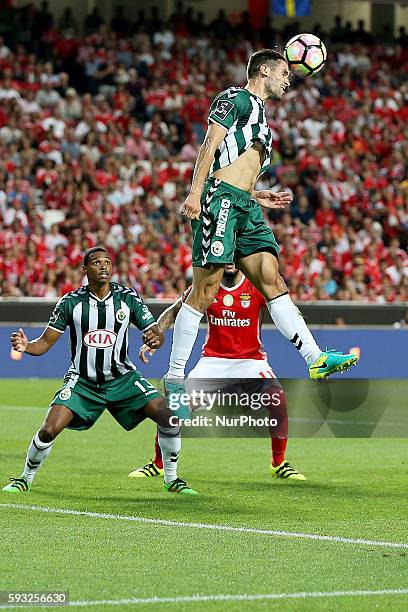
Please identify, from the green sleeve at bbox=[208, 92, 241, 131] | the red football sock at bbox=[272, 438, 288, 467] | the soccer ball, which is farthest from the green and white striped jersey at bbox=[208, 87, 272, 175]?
the red football sock at bbox=[272, 438, 288, 467]

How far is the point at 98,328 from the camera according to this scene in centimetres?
913

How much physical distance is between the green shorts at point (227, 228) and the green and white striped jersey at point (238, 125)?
185 millimetres

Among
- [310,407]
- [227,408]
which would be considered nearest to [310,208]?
[310,407]

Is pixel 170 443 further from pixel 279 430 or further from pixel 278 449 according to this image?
pixel 278 449

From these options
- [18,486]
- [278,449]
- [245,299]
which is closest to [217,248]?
[18,486]

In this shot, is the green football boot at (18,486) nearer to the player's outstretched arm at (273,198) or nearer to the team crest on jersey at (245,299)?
the team crest on jersey at (245,299)

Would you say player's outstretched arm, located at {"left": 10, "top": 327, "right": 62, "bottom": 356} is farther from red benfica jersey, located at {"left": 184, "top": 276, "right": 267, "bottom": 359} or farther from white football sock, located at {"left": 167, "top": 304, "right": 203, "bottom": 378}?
red benfica jersey, located at {"left": 184, "top": 276, "right": 267, "bottom": 359}

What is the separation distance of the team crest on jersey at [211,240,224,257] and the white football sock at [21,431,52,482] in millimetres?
1913

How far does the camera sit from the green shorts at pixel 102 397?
9.04 metres

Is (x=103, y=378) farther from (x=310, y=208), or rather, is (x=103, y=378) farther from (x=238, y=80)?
(x=238, y=80)

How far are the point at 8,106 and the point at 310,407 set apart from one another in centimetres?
1315

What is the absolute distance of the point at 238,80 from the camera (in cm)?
2947

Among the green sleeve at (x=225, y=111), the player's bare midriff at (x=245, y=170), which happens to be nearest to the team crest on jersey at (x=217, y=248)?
the player's bare midriff at (x=245, y=170)

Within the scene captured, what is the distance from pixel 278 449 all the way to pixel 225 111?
3271mm
